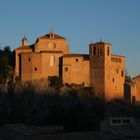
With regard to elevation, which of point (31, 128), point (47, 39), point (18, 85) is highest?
point (47, 39)

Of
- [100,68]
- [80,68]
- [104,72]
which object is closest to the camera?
[104,72]

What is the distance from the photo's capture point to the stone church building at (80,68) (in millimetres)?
80062

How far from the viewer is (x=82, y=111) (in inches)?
2825

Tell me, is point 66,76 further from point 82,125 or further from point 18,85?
point 82,125

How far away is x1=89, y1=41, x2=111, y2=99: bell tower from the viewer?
8000 centimetres

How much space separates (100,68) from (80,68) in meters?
2.21

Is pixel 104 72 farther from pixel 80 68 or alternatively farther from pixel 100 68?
pixel 80 68

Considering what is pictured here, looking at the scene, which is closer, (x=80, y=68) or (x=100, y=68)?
(x=100, y=68)

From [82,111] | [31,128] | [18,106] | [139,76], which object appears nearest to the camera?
[31,128]

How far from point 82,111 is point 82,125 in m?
3.38

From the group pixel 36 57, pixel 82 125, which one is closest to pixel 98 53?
pixel 36 57

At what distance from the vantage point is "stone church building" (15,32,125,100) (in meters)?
80.1

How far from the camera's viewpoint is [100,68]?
80250 mm

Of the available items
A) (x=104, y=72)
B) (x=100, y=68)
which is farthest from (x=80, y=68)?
(x=104, y=72)
